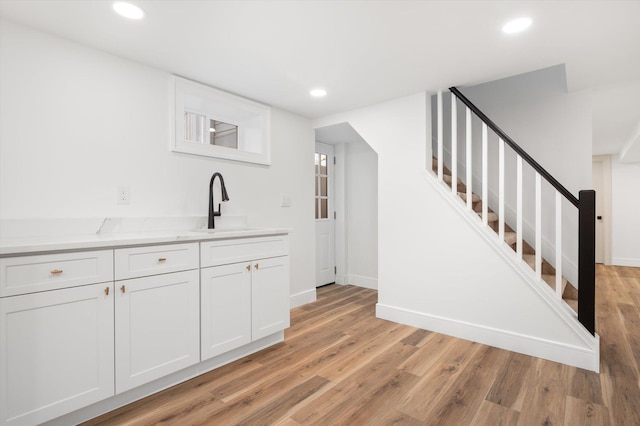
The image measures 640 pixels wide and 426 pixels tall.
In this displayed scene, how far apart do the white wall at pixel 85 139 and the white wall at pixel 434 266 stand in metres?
1.56

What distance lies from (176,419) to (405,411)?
1211mm

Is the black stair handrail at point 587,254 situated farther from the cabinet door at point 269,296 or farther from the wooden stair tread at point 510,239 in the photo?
the cabinet door at point 269,296

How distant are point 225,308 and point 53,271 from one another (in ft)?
3.23

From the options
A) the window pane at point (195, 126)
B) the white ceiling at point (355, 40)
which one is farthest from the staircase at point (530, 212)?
the window pane at point (195, 126)

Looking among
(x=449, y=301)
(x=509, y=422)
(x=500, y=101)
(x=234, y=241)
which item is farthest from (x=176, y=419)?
(x=500, y=101)

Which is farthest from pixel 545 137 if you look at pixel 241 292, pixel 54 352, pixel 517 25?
pixel 54 352

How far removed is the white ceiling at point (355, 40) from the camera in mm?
1758

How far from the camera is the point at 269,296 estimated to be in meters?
2.49

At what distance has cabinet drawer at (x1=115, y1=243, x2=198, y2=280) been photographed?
5.66ft

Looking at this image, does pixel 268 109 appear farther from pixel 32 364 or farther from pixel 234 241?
pixel 32 364

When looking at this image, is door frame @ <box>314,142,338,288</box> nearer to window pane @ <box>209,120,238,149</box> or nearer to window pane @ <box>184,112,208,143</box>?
window pane @ <box>209,120,238,149</box>

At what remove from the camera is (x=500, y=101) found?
3.34 meters

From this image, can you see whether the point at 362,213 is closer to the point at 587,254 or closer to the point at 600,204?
the point at 587,254

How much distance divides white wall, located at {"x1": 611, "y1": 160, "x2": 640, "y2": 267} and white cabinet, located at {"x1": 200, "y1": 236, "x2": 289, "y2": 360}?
727 centimetres
